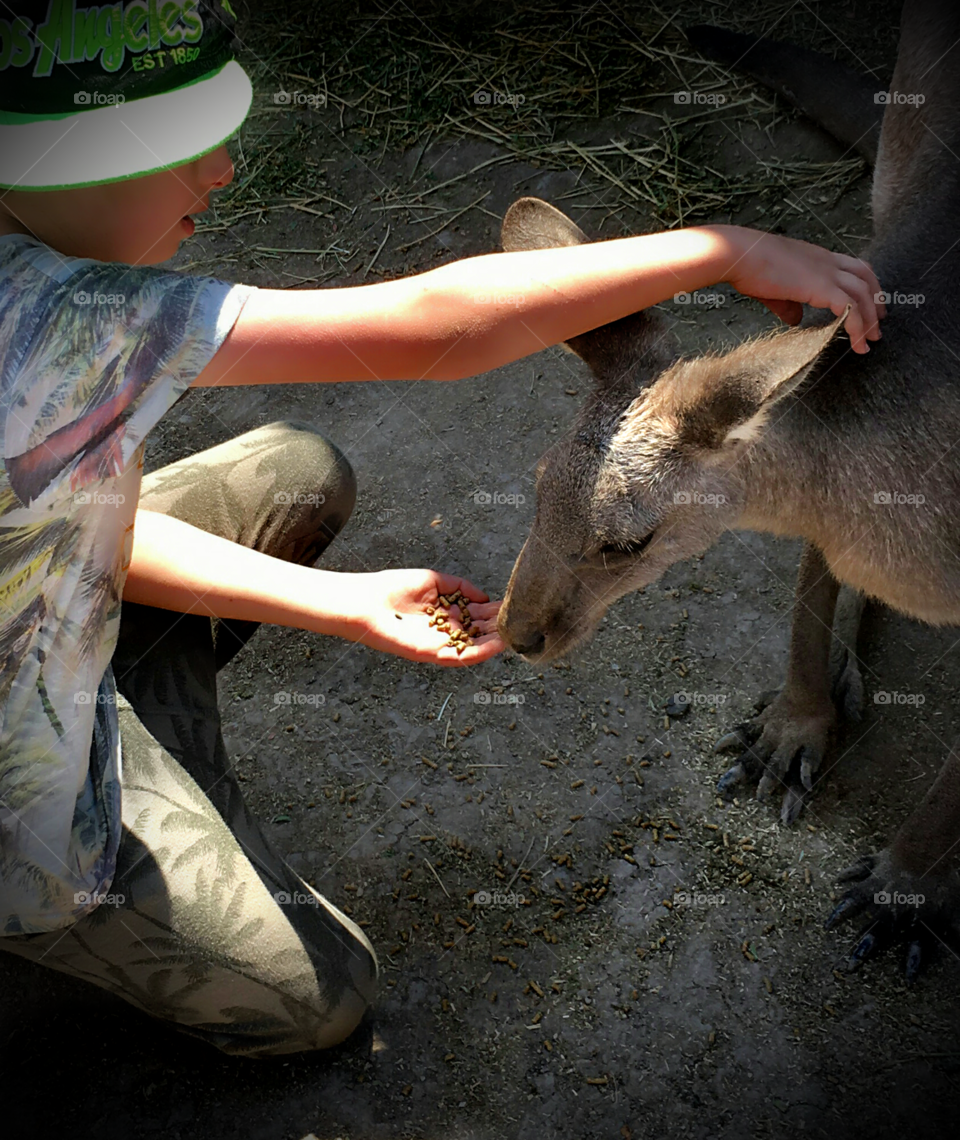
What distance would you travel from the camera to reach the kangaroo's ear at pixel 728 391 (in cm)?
220

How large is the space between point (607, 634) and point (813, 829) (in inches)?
38.4

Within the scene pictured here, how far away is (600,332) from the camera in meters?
2.72

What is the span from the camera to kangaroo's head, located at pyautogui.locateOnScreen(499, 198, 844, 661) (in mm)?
2590

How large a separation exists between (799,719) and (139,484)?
7.30ft

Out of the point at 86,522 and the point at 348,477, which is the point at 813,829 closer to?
the point at 348,477

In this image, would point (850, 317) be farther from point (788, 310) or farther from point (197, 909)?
point (197, 909)

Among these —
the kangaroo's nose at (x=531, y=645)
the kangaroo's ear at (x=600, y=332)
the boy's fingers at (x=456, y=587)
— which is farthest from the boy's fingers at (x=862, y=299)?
the boy's fingers at (x=456, y=587)

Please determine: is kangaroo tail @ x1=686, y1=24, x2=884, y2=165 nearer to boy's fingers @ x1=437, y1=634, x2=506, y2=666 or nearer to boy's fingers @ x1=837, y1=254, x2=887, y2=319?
boy's fingers @ x1=837, y1=254, x2=887, y2=319

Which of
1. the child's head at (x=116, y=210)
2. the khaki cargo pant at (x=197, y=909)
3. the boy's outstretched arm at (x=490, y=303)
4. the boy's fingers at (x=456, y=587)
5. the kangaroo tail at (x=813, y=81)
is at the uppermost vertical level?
the child's head at (x=116, y=210)

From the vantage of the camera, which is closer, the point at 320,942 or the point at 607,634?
the point at 320,942

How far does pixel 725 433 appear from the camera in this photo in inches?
96.3

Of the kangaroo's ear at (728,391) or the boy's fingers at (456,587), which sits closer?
the kangaroo's ear at (728,391)

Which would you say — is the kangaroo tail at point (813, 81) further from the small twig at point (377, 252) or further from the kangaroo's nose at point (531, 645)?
the kangaroo's nose at point (531, 645)

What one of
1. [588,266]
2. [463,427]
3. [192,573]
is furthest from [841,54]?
[192,573]
